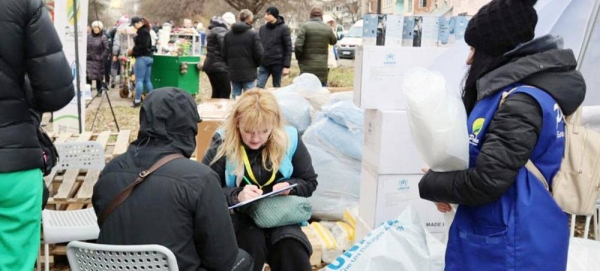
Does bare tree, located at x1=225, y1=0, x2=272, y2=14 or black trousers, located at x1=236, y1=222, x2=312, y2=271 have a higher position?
bare tree, located at x1=225, y1=0, x2=272, y2=14

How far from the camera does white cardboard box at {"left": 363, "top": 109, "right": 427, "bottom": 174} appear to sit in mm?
3025

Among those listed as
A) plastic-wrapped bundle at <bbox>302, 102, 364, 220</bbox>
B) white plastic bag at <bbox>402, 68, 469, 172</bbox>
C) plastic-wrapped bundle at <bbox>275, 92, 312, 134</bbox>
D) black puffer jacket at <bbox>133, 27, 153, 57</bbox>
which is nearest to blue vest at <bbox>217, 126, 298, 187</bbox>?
white plastic bag at <bbox>402, 68, 469, 172</bbox>

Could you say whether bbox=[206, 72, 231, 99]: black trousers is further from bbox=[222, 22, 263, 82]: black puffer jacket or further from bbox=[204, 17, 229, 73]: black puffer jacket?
bbox=[222, 22, 263, 82]: black puffer jacket

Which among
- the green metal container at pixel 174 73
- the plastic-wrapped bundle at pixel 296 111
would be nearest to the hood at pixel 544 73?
the plastic-wrapped bundle at pixel 296 111

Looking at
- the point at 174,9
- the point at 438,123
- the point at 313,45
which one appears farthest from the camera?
the point at 174,9

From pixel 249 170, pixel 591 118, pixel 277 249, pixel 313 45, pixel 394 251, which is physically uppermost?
pixel 313 45

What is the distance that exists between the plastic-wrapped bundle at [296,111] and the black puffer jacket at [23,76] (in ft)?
8.01

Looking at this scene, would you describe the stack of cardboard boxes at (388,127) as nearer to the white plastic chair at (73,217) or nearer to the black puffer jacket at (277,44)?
the white plastic chair at (73,217)

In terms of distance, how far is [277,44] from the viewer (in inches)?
313

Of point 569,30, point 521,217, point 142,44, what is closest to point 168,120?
point 521,217

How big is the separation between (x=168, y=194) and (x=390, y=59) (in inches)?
57.7

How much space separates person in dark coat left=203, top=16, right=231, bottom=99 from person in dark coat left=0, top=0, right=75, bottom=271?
5.58 m

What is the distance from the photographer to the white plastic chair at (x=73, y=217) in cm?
298

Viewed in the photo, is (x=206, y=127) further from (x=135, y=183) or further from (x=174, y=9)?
(x=174, y=9)
